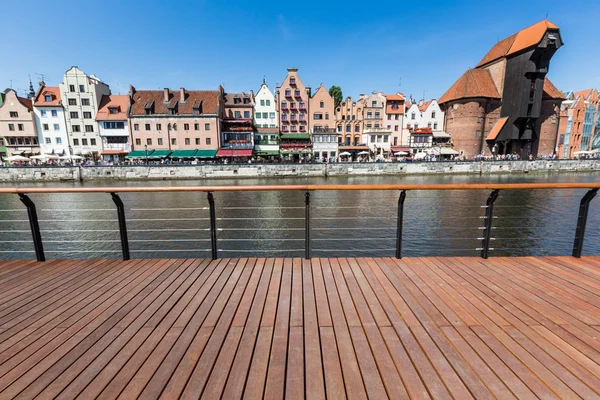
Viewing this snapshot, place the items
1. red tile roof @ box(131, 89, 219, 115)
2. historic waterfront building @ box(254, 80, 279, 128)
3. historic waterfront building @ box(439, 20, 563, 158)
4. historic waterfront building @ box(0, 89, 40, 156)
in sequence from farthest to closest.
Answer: historic waterfront building @ box(254, 80, 279, 128)
historic waterfront building @ box(439, 20, 563, 158)
red tile roof @ box(131, 89, 219, 115)
historic waterfront building @ box(0, 89, 40, 156)

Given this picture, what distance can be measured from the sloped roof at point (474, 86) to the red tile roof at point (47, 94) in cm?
6472

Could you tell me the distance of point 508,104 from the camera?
1917 inches

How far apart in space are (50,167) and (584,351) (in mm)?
48264

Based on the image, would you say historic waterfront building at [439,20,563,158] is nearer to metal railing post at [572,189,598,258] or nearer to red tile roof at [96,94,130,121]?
metal railing post at [572,189,598,258]

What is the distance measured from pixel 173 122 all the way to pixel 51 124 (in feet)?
61.8

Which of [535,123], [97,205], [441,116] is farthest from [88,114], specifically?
[535,123]

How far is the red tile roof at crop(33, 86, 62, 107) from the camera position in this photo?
43.3m

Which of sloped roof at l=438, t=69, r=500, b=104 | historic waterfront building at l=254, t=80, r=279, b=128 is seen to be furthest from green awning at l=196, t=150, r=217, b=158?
sloped roof at l=438, t=69, r=500, b=104

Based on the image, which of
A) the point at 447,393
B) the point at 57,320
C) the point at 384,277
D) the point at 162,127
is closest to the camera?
the point at 447,393

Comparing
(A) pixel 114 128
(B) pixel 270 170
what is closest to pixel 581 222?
(B) pixel 270 170

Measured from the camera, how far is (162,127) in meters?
43.1

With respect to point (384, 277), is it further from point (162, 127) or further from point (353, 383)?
point (162, 127)

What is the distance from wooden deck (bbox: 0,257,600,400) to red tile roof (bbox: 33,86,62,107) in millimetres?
53839

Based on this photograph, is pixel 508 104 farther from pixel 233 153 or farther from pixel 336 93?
pixel 233 153
